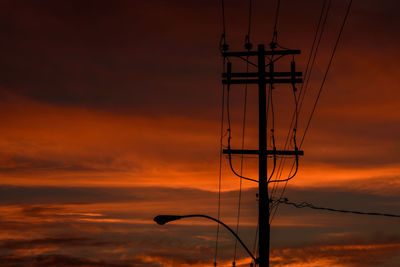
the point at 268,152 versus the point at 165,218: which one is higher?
the point at 268,152

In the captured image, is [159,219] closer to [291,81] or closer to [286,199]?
[286,199]

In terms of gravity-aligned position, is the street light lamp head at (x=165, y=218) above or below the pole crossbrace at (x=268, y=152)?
below

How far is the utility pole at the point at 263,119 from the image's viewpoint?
2005 centimetres

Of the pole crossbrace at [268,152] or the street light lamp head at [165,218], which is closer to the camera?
the street light lamp head at [165,218]

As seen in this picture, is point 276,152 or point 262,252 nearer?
point 262,252

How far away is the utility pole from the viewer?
20.0 m

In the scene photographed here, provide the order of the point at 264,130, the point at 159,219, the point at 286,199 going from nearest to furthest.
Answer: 1. the point at 159,219
2. the point at 264,130
3. the point at 286,199

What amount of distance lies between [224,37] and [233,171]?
5096 millimetres

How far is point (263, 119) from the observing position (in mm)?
21016

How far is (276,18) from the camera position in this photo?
1988 centimetres

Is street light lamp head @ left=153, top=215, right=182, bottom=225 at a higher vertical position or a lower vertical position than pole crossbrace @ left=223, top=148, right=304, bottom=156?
lower

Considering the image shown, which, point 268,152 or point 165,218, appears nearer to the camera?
→ point 165,218

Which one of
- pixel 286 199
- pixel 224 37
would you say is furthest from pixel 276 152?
pixel 224 37

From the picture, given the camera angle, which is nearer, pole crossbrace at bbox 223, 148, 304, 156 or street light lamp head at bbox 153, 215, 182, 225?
street light lamp head at bbox 153, 215, 182, 225
